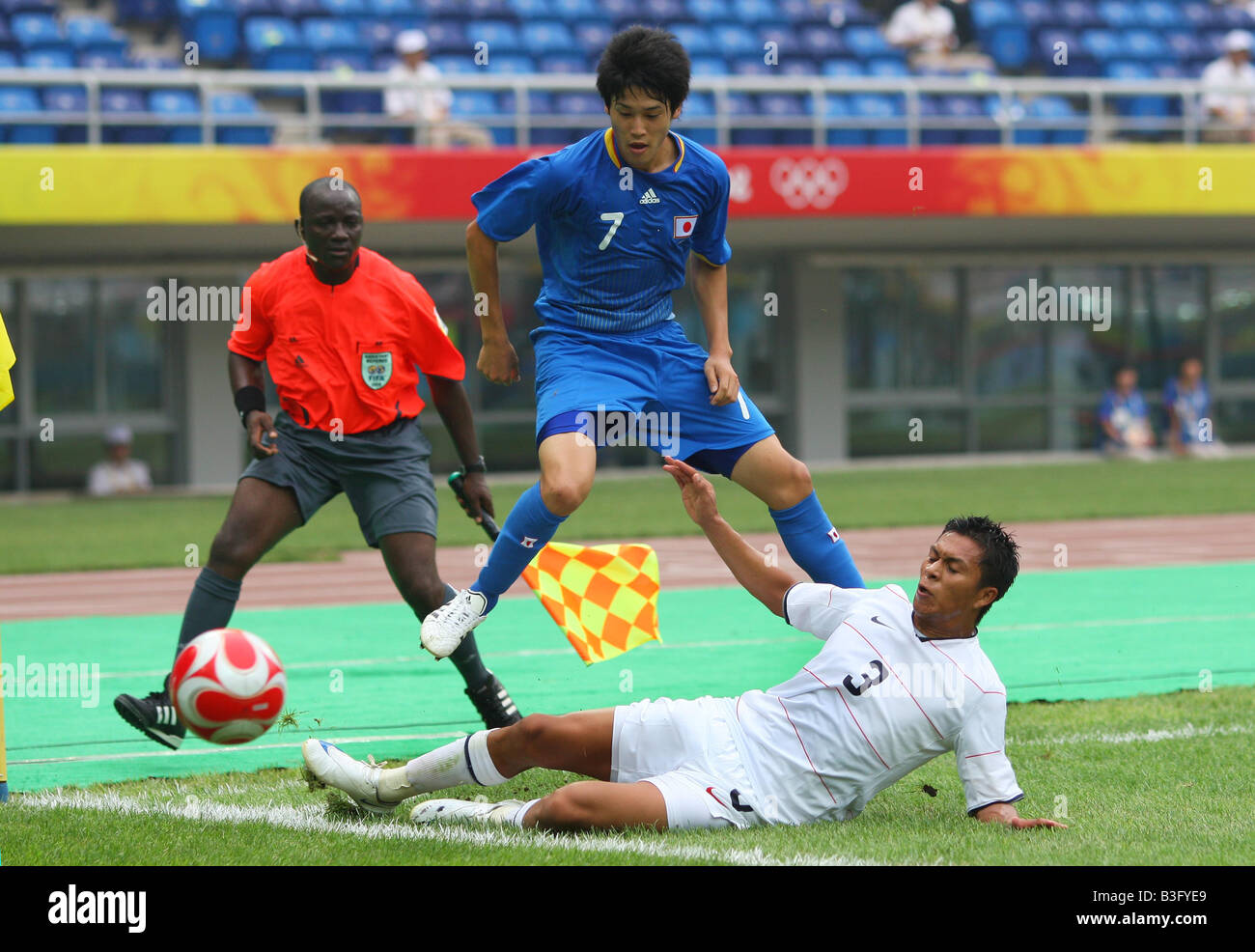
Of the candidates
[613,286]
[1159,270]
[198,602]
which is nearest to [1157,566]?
[613,286]

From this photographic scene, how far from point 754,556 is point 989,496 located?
13.7m

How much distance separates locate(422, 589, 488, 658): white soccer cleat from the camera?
18.7 feet

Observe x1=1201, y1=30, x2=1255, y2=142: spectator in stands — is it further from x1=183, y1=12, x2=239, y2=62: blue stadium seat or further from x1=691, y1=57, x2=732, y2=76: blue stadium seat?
x1=183, y1=12, x2=239, y2=62: blue stadium seat

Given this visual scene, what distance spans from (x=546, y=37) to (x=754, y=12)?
408 centimetres

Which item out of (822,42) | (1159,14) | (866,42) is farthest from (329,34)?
(1159,14)

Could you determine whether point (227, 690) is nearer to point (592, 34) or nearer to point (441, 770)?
point (441, 770)

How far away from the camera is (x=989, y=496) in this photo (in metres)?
18.6

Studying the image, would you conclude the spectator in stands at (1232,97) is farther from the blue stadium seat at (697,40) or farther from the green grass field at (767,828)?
the green grass field at (767,828)

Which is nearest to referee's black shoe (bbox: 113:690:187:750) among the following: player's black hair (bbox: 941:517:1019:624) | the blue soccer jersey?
the blue soccer jersey

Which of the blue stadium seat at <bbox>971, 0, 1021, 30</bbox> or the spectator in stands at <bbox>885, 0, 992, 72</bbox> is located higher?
the blue stadium seat at <bbox>971, 0, 1021, 30</bbox>

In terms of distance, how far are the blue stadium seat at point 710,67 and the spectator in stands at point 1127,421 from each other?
8031 mm

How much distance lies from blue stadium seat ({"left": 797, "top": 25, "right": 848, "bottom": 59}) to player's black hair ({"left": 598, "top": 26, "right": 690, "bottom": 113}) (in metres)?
21.1
